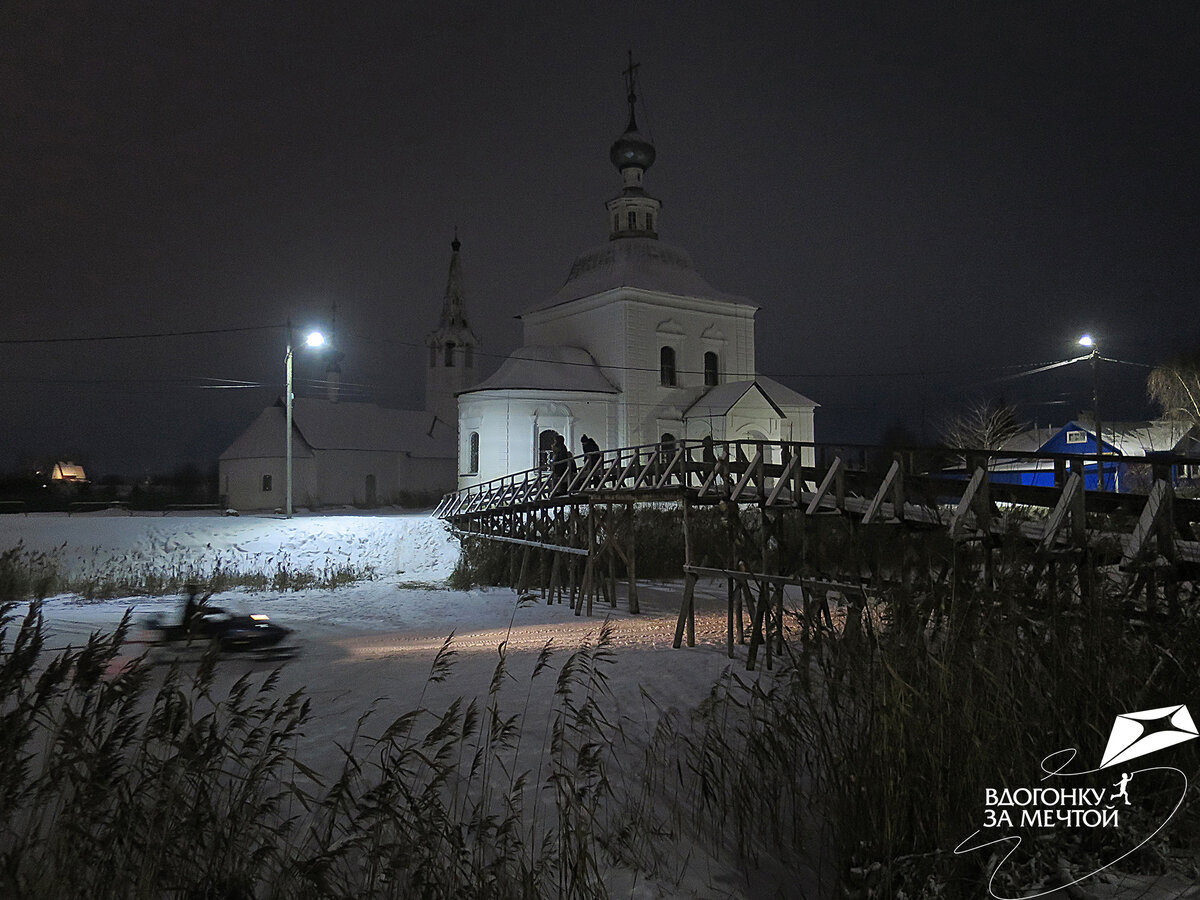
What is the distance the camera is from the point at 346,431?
43.7 meters

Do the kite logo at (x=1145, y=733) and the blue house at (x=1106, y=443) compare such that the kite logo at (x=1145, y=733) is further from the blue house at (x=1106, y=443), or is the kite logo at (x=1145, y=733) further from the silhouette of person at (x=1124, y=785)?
the blue house at (x=1106, y=443)

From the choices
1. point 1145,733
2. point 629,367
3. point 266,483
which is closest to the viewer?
point 1145,733

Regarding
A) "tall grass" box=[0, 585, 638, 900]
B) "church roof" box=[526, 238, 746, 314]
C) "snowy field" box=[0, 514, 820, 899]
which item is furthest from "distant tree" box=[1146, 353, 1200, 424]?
"tall grass" box=[0, 585, 638, 900]

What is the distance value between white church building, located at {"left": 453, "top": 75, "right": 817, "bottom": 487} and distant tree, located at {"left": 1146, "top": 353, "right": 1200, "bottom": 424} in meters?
15.3

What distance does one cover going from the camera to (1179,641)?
538 cm

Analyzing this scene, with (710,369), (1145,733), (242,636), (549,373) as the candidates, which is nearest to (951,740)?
(1145,733)

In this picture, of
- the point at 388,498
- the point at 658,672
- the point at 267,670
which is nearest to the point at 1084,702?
the point at 658,672

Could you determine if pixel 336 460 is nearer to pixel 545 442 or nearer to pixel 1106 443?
pixel 545 442

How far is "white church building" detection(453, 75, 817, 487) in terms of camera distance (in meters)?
34.9

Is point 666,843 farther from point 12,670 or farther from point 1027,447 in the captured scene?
point 1027,447

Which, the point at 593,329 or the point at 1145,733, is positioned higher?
the point at 593,329

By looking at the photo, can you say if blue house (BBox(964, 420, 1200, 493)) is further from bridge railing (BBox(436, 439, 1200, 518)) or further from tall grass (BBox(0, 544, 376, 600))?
tall grass (BBox(0, 544, 376, 600))

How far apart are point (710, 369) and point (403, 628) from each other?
91.0ft

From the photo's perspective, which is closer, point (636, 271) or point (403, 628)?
point (403, 628)
